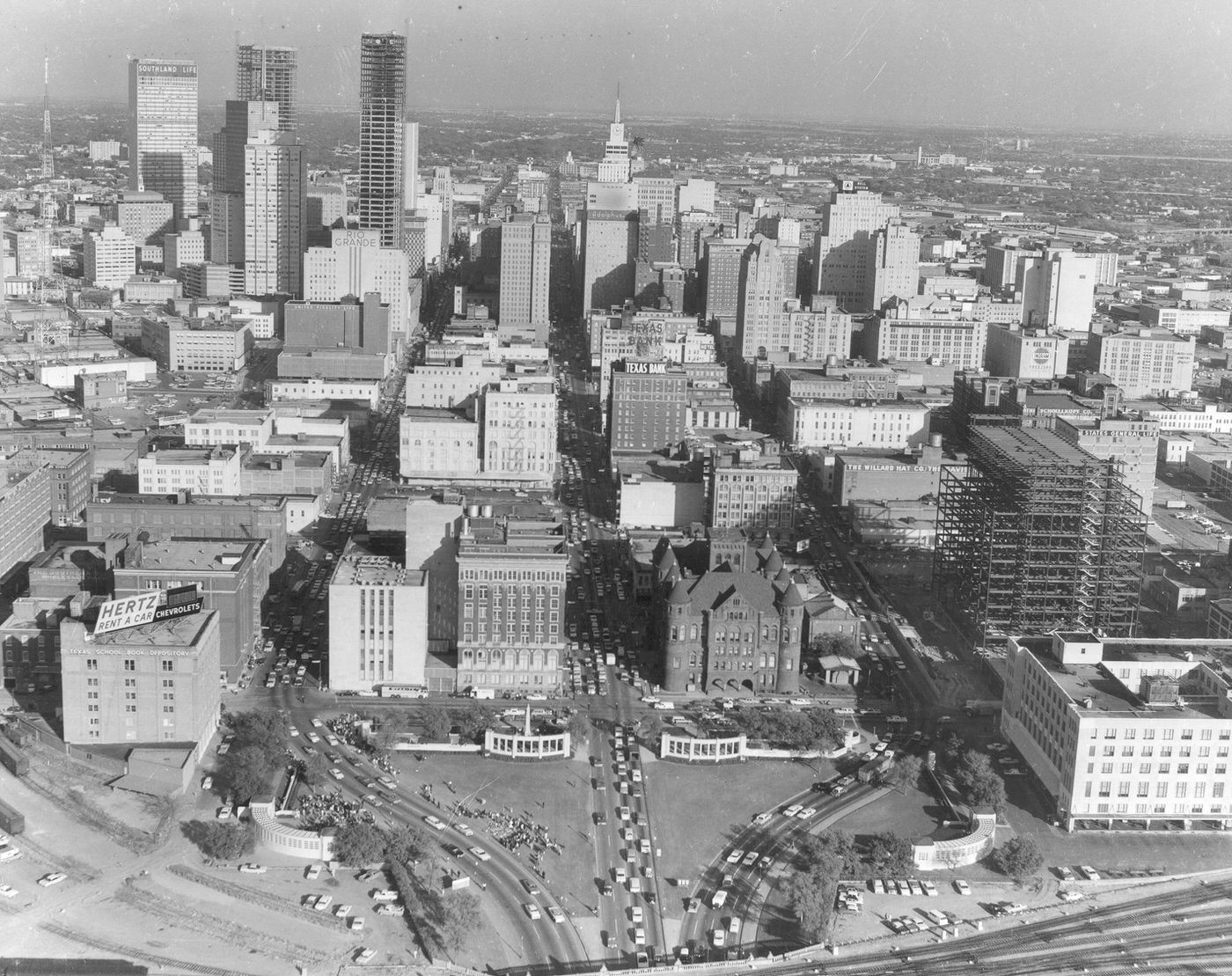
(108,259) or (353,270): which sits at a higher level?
(353,270)

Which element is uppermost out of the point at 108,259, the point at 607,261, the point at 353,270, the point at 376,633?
the point at 607,261

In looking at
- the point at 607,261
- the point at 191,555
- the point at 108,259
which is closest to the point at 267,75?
the point at 108,259

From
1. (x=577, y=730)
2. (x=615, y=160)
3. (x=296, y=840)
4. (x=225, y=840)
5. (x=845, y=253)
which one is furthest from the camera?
(x=615, y=160)

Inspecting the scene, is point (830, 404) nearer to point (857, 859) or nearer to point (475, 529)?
point (475, 529)

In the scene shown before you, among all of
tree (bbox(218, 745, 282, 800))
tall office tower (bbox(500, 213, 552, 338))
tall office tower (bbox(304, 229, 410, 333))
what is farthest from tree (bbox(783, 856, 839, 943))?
tall office tower (bbox(500, 213, 552, 338))

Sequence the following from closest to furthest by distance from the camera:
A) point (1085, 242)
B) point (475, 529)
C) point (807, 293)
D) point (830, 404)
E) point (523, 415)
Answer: point (475, 529)
point (523, 415)
point (830, 404)
point (807, 293)
point (1085, 242)

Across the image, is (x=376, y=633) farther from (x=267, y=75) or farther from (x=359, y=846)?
(x=267, y=75)

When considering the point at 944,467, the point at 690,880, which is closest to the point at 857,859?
the point at 690,880
